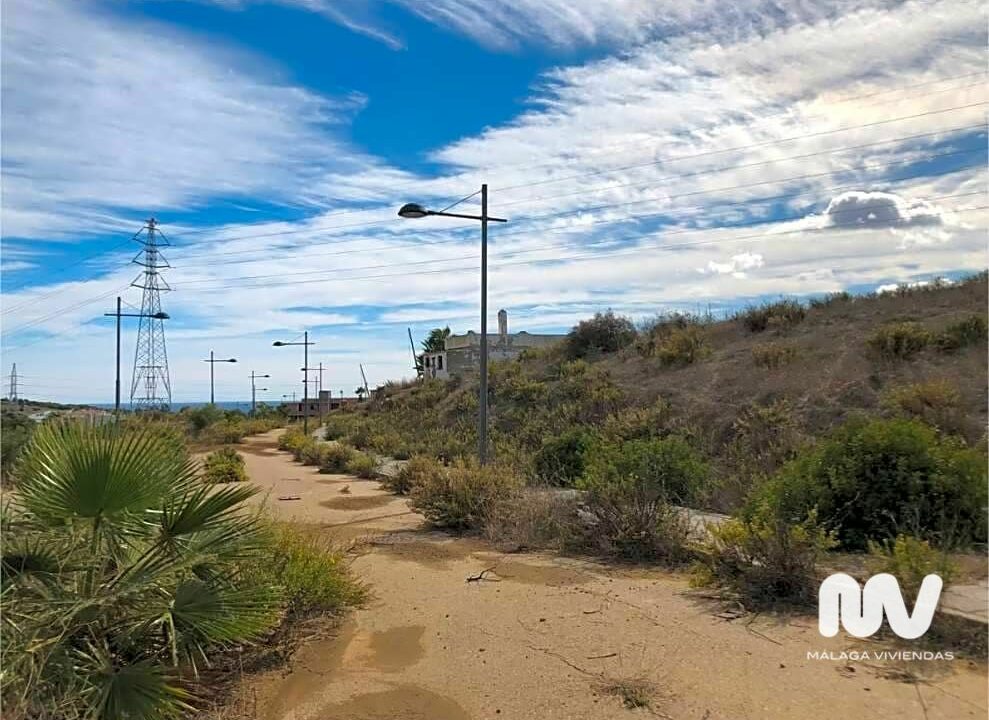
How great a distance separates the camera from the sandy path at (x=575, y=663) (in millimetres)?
4574

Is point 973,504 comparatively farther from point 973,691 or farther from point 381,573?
point 381,573

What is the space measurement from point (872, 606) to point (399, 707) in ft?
12.0

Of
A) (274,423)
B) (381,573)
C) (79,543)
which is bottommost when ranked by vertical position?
(274,423)

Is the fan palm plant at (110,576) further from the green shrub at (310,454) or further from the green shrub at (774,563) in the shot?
the green shrub at (310,454)

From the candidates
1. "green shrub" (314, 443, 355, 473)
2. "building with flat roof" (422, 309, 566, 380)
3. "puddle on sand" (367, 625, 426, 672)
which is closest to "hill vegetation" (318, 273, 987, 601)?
"green shrub" (314, 443, 355, 473)

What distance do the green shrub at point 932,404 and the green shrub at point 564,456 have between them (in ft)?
20.7

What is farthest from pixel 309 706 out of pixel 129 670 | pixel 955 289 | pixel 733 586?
pixel 955 289

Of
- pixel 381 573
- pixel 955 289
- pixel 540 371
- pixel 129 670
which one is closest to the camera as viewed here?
pixel 129 670

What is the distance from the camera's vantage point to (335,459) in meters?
Answer: 25.2

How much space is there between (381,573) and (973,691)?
6249mm

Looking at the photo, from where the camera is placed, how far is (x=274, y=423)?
62.7m

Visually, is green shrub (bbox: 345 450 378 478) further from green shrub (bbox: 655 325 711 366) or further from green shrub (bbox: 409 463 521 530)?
green shrub (bbox: 655 325 711 366)

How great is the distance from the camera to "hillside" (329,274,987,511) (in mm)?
15016

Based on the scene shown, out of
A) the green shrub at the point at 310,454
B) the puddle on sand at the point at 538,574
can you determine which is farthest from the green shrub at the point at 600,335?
the puddle on sand at the point at 538,574
